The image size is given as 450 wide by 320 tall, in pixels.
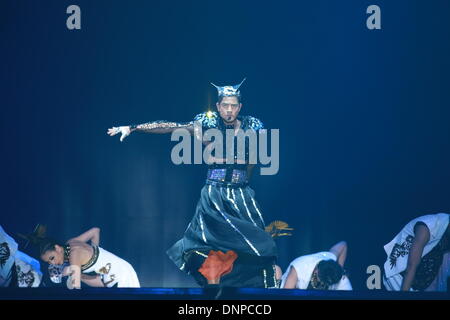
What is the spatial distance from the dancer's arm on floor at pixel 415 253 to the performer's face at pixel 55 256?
9.72ft

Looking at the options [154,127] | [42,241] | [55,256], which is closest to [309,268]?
[154,127]

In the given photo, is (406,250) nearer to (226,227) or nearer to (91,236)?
(226,227)

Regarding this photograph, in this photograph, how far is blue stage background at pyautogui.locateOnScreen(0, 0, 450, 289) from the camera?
6188 mm

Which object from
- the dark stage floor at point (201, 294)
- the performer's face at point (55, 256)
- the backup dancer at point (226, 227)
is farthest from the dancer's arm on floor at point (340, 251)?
the performer's face at point (55, 256)

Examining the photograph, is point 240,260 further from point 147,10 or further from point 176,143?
point 147,10

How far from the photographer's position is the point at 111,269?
6.23 m

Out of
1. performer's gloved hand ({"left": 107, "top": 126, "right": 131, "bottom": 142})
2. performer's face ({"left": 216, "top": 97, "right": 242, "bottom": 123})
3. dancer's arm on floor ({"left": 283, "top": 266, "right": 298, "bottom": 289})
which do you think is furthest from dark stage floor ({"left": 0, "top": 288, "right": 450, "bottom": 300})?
performer's face ({"left": 216, "top": 97, "right": 242, "bottom": 123})

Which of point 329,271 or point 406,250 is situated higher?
point 406,250

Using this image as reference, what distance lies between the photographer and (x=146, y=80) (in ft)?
20.7

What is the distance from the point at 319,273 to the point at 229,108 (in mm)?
1614

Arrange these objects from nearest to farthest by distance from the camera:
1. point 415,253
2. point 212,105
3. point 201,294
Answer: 1. point 201,294
2. point 415,253
3. point 212,105

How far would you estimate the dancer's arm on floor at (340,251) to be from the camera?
6.18 meters

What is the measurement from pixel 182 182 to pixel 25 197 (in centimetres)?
139

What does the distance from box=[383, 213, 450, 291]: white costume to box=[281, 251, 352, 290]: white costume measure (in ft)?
1.19
